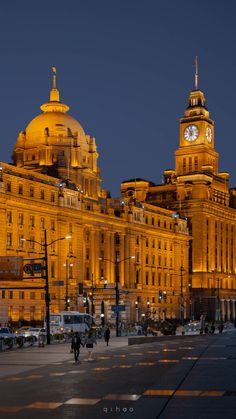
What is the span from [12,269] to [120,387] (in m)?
35.4

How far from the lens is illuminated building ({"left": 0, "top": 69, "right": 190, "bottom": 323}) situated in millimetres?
117438

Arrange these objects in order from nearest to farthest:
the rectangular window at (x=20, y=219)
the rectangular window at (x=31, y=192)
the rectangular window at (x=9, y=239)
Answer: the rectangular window at (x=9, y=239)
the rectangular window at (x=20, y=219)
the rectangular window at (x=31, y=192)

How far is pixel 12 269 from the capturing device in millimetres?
65125

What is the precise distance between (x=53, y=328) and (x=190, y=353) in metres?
38.4

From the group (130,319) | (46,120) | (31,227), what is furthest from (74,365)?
(46,120)

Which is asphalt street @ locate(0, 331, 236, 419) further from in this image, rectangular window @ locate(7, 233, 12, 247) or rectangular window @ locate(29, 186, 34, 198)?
rectangular window @ locate(29, 186, 34, 198)

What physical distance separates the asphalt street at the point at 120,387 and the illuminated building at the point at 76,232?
61333 mm

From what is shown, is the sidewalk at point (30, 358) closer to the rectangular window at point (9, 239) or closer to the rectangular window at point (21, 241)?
the rectangular window at point (9, 239)

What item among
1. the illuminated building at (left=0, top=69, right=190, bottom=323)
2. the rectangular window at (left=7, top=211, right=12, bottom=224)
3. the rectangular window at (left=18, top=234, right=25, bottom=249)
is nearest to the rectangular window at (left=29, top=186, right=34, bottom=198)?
the illuminated building at (left=0, top=69, right=190, bottom=323)

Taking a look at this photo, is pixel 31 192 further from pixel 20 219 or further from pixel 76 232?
pixel 76 232

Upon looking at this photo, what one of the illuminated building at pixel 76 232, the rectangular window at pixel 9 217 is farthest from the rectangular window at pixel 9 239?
the rectangular window at pixel 9 217

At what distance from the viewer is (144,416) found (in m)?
22.4

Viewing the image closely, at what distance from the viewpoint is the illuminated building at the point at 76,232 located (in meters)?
117

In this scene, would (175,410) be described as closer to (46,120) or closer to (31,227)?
(31,227)
